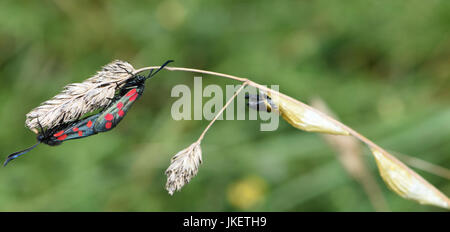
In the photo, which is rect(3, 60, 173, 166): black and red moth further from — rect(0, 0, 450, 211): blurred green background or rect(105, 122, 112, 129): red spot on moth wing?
rect(0, 0, 450, 211): blurred green background

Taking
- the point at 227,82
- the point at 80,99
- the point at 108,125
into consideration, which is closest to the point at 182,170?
the point at 108,125

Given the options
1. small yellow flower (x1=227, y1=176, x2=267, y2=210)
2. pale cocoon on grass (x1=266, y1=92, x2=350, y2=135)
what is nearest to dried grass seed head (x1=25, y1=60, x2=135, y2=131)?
pale cocoon on grass (x1=266, y1=92, x2=350, y2=135)

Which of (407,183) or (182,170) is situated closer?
(182,170)

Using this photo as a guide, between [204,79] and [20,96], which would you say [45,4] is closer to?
[20,96]

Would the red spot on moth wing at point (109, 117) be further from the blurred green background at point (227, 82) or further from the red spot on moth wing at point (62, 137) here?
the blurred green background at point (227, 82)

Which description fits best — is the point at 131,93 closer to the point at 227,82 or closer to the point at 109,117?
the point at 109,117

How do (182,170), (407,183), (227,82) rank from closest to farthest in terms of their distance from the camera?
(182,170) → (407,183) → (227,82)

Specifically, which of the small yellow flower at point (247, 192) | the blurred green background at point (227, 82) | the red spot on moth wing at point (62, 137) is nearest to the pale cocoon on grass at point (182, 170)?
the red spot on moth wing at point (62, 137)
